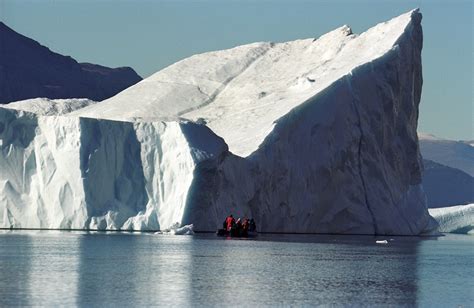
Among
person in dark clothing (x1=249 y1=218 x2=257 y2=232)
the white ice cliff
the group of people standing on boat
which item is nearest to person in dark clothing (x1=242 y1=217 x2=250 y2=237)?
the group of people standing on boat

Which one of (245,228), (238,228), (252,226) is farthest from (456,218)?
(238,228)

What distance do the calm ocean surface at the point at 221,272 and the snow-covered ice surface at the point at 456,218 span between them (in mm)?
20389

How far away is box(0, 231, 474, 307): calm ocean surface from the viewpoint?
68.4ft

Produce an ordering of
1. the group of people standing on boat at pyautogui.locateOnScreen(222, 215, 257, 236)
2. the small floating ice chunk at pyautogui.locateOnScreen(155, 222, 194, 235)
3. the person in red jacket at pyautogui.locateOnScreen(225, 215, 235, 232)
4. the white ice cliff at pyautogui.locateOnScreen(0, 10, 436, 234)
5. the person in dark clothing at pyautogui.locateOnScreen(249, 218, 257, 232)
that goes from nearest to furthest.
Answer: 1. the group of people standing on boat at pyautogui.locateOnScreen(222, 215, 257, 236)
2. the person in red jacket at pyautogui.locateOnScreen(225, 215, 235, 232)
3. the small floating ice chunk at pyautogui.locateOnScreen(155, 222, 194, 235)
4. the white ice cliff at pyautogui.locateOnScreen(0, 10, 436, 234)
5. the person in dark clothing at pyautogui.locateOnScreen(249, 218, 257, 232)

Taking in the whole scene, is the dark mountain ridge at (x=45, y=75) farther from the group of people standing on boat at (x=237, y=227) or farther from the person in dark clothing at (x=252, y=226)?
the group of people standing on boat at (x=237, y=227)

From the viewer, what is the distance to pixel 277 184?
44.3 metres

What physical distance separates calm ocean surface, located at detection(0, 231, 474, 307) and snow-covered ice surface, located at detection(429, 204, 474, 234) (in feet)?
66.9

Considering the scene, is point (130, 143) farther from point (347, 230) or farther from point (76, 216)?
point (347, 230)

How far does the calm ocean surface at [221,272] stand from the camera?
20.9 meters

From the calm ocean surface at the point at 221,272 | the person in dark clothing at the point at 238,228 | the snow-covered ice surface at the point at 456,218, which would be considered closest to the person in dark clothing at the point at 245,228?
the person in dark clothing at the point at 238,228

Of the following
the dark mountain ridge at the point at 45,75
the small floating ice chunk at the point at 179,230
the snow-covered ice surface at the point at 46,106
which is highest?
the dark mountain ridge at the point at 45,75

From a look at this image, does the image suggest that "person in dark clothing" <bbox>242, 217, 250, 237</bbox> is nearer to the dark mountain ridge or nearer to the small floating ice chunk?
the small floating ice chunk

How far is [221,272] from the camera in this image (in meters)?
25.8

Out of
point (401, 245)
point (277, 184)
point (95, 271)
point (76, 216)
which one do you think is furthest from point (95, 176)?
point (95, 271)
